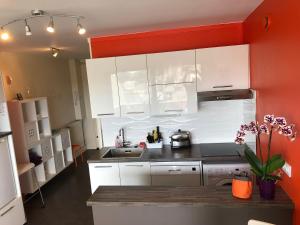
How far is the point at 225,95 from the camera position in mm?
2834

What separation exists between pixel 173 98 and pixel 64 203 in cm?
241

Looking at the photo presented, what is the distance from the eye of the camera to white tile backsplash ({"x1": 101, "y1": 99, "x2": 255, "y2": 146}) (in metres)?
3.30

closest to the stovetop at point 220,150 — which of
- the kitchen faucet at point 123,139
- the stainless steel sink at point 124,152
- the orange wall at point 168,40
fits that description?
the stainless steel sink at point 124,152

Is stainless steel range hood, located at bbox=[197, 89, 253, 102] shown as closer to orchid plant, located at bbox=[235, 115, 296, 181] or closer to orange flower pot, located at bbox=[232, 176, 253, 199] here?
orchid plant, located at bbox=[235, 115, 296, 181]

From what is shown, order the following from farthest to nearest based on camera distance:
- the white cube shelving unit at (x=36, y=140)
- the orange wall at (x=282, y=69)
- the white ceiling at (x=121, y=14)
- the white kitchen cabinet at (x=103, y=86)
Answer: the white cube shelving unit at (x=36, y=140) < the white kitchen cabinet at (x=103, y=86) < the white ceiling at (x=121, y=14) < the orange wall at (x=282, y=69)

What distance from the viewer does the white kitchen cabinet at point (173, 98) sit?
303 centimetres

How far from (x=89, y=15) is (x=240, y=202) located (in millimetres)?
2097

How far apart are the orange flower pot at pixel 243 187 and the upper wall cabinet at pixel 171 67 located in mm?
1437

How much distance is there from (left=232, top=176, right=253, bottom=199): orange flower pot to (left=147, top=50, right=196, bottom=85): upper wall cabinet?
1.44m

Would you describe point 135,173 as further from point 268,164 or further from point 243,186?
point 268,164

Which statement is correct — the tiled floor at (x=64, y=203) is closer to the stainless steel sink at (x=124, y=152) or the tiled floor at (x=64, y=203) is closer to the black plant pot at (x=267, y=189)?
the stainless steel sink at (x=124, y=152)

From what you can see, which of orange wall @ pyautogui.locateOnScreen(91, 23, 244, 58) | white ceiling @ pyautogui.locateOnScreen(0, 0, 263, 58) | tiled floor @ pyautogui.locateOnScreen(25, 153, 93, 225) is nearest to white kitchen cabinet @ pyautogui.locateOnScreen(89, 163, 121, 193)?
tiled floor @ pyautogui.locateOnScreen(25, 153, 93, 225)

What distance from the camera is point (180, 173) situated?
9.68 feet

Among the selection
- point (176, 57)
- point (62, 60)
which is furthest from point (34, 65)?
point (176, 57)
